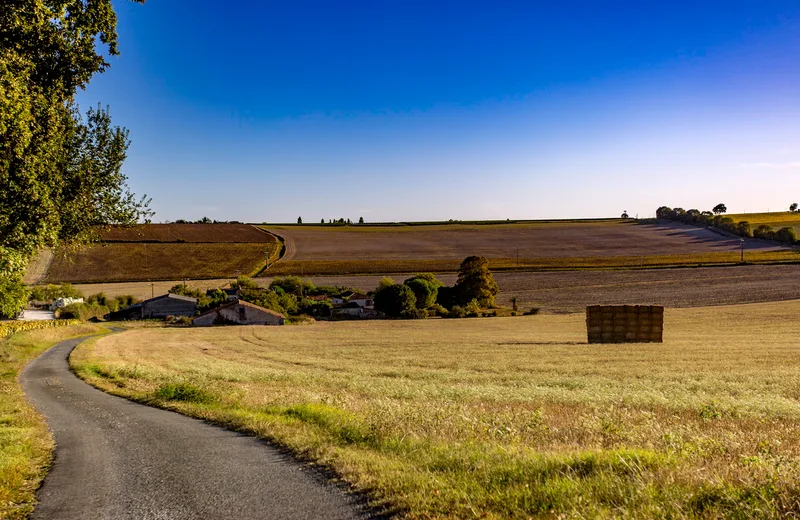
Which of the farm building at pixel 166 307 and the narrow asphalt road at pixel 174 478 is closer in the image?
the narrow asphalt road at pixel 174 478

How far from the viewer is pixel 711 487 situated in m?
5.61

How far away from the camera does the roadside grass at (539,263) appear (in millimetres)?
105106

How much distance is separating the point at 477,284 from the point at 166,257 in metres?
71.2

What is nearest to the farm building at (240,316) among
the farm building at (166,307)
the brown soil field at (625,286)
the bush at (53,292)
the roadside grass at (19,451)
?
the farm building at (166,307)

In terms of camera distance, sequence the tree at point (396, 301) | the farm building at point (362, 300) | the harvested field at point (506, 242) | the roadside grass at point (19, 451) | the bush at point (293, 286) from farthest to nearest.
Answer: the harvested field at point (506, 242) < the bush at point (293, 286) < the farm building at point (362, 300) < the tree at point (396, 301) < the roadside grass at point (19, 451)

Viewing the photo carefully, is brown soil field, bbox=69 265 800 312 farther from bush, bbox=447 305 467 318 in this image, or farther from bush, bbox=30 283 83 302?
bush, bbox=447 305 467 318

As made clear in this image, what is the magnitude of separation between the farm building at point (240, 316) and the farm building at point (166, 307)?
13390 millimetres

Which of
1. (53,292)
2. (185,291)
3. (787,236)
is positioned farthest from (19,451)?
(787,236)

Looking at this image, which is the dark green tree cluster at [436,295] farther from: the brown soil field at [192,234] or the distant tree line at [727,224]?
the distant tree line at [727,224]

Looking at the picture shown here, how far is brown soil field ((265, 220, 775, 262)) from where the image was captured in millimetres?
123000

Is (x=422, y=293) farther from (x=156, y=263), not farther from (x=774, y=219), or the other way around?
(x=774, y=219)

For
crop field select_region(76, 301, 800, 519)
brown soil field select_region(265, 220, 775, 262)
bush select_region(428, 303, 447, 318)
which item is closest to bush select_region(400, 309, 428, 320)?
bush select_region(428, 303, 447, 318)

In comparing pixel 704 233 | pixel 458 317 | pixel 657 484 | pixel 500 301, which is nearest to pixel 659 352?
pixel 657 484

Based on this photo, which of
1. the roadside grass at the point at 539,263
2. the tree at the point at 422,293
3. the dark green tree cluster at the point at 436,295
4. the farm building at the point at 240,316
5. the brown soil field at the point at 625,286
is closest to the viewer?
the farm building at the point at 240,316
